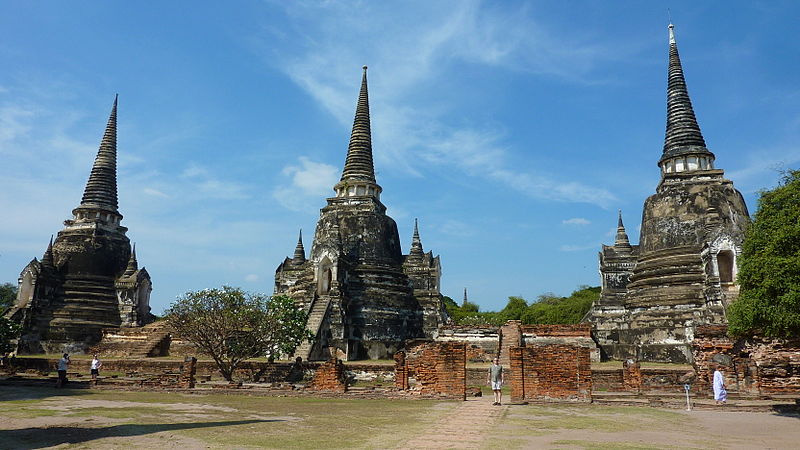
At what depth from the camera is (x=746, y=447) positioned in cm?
777

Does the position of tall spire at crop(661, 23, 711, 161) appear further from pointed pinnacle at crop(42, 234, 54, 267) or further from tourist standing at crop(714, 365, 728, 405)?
pointed pinnacle at crop(42, 234, 54, 267)

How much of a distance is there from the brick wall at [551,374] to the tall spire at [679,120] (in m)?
19.1

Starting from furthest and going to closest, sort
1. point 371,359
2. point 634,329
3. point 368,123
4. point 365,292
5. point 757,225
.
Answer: point 368,123, point 365,292, point 371,359, point 634,329, point 757,225

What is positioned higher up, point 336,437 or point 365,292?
point 365,292

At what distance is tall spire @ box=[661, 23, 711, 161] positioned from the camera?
1154 inches

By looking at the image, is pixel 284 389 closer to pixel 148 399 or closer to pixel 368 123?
pixel 148 399

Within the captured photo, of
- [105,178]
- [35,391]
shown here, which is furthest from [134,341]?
[35,391]

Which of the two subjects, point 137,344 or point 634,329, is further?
point 137,344

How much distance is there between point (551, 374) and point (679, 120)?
2147 centimetres

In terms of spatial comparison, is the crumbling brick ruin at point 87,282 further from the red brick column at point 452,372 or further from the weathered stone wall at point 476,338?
the red brick column at point 452,372

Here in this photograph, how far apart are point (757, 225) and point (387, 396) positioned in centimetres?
992

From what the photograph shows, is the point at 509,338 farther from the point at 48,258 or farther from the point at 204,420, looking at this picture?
the point at 48,258

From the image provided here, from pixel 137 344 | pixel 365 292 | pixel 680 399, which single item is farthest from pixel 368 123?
pixel 680 399

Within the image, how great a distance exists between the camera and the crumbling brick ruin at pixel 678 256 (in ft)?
78.4
